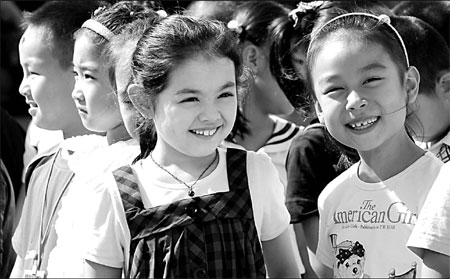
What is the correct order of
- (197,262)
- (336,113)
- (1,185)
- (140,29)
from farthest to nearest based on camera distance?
(1,185), (140,29), (336,113), (197,262)

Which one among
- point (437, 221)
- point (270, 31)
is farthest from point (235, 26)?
point (437, 221)

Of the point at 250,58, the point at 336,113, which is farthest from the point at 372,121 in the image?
the point at 250,58

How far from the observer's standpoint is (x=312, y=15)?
2.99m

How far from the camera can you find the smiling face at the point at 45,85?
2.97 m

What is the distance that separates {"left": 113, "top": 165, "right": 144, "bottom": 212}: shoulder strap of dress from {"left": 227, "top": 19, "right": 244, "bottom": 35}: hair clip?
3.69ft

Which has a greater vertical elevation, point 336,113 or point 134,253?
point 336,113

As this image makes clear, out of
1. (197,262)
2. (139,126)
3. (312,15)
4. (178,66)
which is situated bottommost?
(197,262)

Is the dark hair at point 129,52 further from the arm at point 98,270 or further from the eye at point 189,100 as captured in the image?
the arm at point 98,270

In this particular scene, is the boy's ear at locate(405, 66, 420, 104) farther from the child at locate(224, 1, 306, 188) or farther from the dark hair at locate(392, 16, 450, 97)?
the child at locate(224, 1, 306, 188)

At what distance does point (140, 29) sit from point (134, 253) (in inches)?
28.3

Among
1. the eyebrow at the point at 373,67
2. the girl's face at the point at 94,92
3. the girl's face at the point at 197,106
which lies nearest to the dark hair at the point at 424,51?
the eyebrow at the point at 373,67

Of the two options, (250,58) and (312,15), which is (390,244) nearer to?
(312,15)

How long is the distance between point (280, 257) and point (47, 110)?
1086 mm

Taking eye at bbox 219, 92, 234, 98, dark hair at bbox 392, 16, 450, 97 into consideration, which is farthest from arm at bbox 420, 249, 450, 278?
dark hair at bbox 392, 16, 450, 97
